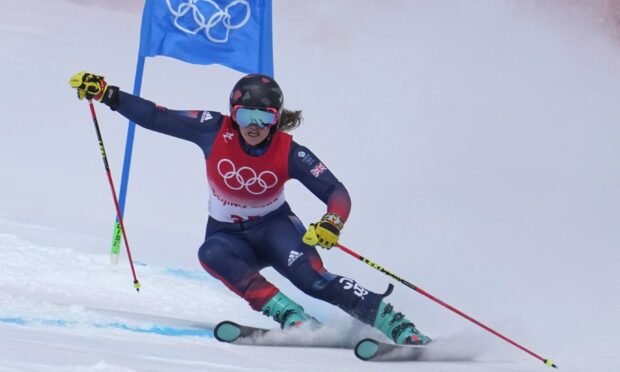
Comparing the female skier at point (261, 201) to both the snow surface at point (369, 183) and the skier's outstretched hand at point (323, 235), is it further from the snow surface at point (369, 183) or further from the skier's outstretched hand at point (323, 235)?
the snow surface at point (369, 183)

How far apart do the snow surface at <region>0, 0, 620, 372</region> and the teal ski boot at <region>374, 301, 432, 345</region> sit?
0.36ft

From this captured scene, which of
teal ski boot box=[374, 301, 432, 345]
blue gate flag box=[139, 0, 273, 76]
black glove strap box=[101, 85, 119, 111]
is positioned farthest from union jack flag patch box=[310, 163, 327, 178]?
blue gate flag box=[139, 0, 273, 76]

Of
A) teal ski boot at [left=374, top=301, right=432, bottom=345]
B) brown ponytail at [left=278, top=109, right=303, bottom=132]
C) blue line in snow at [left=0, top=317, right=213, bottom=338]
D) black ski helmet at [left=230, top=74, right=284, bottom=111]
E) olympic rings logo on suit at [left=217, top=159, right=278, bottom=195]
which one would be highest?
brown ponytail at [left=278, top=109, right=303, bottom=132]

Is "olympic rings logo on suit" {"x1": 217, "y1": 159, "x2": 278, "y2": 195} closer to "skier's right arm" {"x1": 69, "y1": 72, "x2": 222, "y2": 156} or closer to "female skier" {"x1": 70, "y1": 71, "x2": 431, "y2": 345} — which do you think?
"female skier" {"x1": 70, "y1": 71, "x2": 431, "y2": 345}

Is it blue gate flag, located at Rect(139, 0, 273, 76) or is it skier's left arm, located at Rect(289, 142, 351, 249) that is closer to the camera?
skier's left arm, located at Rect(289, 142, 351, 249)

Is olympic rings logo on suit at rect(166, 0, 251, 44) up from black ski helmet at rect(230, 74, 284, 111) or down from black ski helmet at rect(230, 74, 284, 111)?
up

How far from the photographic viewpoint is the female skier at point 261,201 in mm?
4551

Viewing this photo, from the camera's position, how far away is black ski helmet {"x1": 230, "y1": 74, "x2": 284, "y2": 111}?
4.58 metres

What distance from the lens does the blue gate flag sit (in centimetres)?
638

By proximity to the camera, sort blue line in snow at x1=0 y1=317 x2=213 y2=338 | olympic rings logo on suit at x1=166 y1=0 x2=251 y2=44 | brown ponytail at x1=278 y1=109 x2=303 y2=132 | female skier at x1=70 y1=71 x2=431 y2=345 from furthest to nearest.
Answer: olympic rings logo on suit at x1=166 y1=0 x2=251 y2=44 → brown ponytail at x1=278 y1=109 x2=303 y2=132 → female skier at x1=70 y1=71 x2=431 y2=345 → blue line in snow at x1=0 y1=317 x2=213 y2=338

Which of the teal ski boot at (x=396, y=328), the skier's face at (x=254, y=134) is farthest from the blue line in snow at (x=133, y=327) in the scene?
the skier's face at (x=254, y=134)

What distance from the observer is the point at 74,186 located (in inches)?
352

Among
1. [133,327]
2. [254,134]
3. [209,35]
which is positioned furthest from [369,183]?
[133,327]

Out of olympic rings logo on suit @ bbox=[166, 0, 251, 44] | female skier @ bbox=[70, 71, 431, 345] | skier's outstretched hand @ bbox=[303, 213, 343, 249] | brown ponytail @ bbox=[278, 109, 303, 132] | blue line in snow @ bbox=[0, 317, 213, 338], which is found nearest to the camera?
blue line in snow @ bbox=[0, 317, 213, 338]
